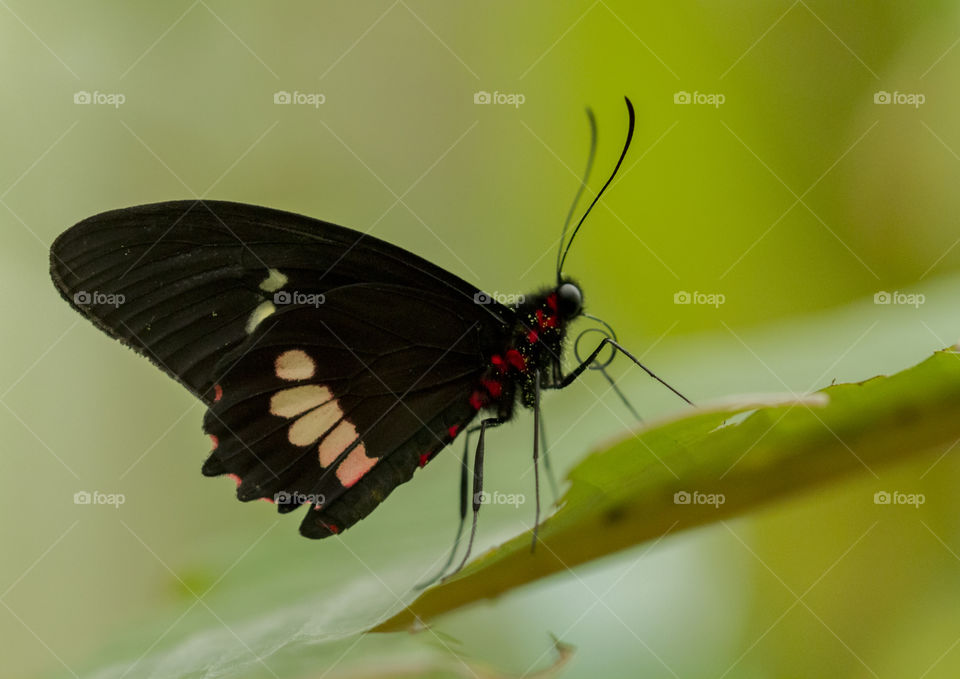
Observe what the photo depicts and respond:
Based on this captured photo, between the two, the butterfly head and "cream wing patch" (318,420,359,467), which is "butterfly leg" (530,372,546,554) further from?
"cream wing patch" (318,420,359,467)

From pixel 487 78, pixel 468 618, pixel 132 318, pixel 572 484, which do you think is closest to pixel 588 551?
pixel 572 484

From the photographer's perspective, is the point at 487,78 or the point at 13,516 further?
the point at 13,516

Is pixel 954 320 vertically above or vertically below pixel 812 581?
above

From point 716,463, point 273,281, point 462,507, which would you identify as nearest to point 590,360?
point 462,507

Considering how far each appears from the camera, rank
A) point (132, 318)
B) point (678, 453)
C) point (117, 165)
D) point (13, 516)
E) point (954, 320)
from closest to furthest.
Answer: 1. point (678, 453)
2. point (954, 320)
3. point (132, 318)
4. point (13, 516)
5. point (117, 165)

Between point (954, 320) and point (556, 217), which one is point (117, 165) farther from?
point (954, 320)

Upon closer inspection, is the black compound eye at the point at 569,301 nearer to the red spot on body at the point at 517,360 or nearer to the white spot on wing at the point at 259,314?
the red spot on body at the point at 517,360

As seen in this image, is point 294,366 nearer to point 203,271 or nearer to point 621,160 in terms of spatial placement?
point 203,271
